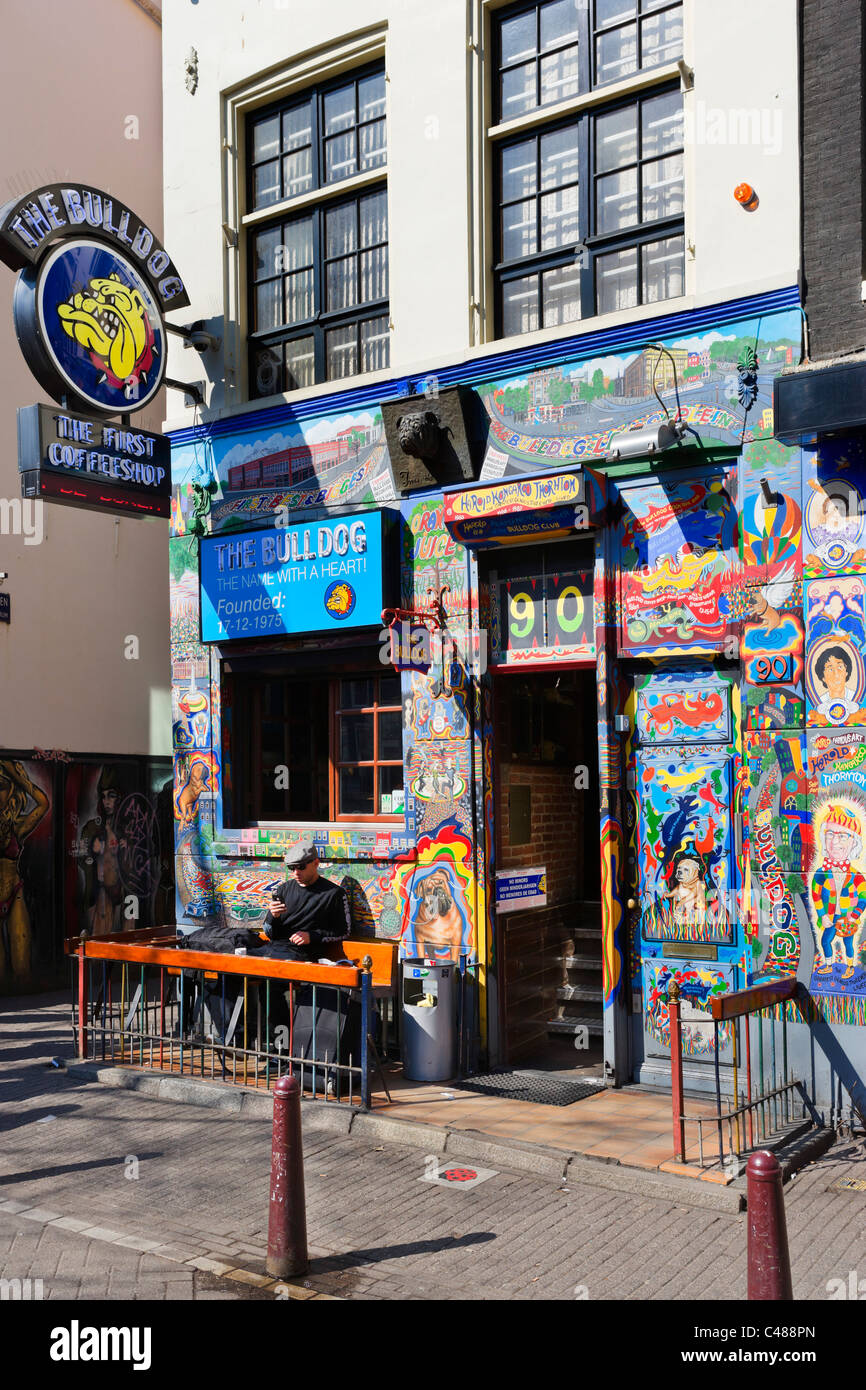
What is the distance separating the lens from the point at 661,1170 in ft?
21.6

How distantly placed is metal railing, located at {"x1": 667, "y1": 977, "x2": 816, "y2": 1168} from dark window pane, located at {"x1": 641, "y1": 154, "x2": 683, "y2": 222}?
557cm

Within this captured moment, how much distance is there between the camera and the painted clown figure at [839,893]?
290 inches

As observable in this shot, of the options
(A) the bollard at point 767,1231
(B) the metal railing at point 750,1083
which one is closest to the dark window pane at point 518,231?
(B) the metal railing at point 750,1083

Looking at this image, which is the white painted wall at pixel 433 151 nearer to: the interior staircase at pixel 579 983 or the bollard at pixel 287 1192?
the interior staircase at pixel 579 983

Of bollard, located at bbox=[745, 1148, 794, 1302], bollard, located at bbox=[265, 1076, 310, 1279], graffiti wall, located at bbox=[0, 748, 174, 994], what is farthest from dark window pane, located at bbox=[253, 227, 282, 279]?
bollard, located at bbox=[745, 1148, 794, 1302]

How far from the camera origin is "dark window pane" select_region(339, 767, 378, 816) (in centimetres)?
1043

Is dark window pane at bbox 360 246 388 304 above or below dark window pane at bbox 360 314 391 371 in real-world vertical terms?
above

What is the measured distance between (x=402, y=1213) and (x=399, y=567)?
17.2 ft

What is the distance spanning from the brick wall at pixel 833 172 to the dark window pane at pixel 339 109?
4.37 m

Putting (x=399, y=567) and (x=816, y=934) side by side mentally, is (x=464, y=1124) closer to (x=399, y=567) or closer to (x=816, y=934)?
(x=816, y=934)

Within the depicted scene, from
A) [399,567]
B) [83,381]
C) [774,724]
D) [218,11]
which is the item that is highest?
[218,11]

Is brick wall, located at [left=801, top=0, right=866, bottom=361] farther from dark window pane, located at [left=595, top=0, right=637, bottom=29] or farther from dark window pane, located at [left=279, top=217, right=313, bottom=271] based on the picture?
dark window pane, located at [left=279, top=217, right=313, bottom=271]

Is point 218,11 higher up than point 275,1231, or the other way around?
point 218,11
